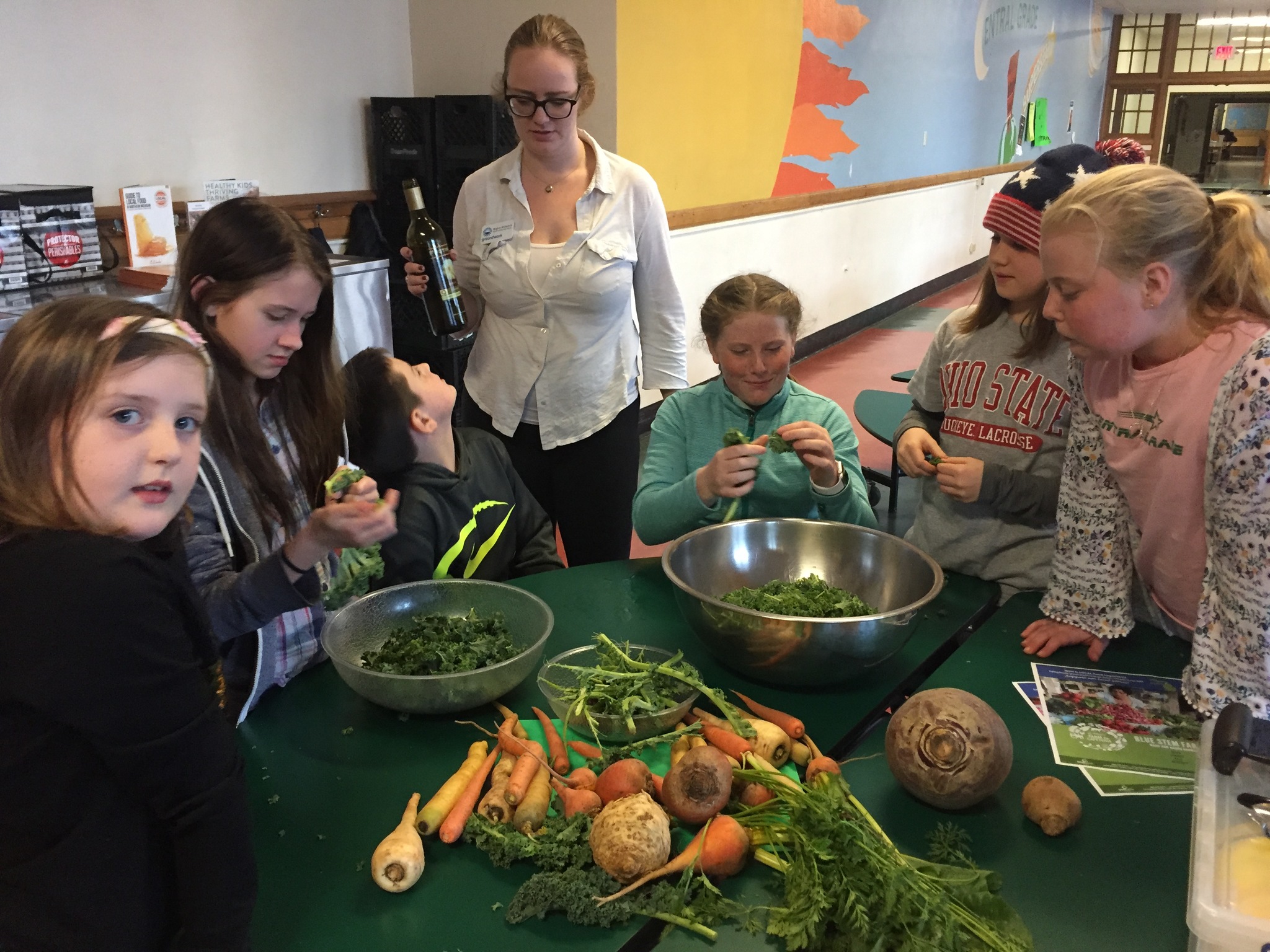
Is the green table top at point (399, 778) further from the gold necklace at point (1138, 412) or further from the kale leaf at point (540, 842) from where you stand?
the gold necklace at point (1138, 412)

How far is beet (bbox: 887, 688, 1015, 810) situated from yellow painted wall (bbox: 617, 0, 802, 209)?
3.75 metres

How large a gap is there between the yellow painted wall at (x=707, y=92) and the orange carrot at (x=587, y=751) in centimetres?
366

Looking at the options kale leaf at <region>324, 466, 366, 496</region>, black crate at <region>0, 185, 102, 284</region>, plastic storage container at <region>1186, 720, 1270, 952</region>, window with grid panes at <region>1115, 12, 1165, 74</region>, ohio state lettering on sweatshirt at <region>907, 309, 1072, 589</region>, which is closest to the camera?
plastic storage container at <region>1186, 720, 1270, 952</region>

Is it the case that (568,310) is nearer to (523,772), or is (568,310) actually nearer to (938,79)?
(523,772)

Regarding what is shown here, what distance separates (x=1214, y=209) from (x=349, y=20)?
13.0 feet

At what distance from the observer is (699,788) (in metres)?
1.10

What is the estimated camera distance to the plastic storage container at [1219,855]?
81cm

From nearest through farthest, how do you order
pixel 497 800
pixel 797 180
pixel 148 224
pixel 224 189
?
pixel 497 800
pixel 148 224
pixel 224 189
pixel 797 180

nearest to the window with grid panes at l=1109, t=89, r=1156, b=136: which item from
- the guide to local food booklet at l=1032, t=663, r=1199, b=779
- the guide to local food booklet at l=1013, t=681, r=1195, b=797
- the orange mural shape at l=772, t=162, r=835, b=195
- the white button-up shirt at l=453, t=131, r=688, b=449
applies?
the orange mural shape at l=772, t=162, r=835, b=195

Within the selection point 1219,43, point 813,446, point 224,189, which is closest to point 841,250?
point 224,189

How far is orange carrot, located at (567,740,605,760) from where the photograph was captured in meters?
1.25

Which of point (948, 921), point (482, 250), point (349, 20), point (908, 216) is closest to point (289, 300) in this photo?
point (482, 250)

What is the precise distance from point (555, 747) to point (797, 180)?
19.1ft

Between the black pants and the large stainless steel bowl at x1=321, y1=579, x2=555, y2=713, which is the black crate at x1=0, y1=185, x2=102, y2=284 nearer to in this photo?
the black pants
